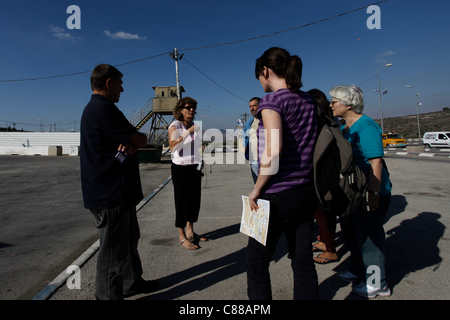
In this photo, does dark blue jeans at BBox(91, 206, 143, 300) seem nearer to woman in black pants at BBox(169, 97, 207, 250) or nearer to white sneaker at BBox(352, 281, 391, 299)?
woman in black pants at BBox(169, 97, 207, 250)

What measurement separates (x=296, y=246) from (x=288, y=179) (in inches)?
18.4

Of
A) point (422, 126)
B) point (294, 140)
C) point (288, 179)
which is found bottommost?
point (288, 179)

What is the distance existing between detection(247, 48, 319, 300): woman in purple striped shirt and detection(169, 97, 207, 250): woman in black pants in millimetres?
1926

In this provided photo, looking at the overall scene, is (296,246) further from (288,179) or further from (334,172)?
(334,172)

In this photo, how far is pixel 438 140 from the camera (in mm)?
26234

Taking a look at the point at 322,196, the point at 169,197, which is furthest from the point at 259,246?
the point at 169,197

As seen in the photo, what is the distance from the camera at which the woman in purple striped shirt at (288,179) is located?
1749 millimetres

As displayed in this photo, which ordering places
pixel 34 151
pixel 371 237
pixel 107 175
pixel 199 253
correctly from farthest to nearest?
pixel 34 151
pixel 199 253
pixel 371 237
pixel 107 175

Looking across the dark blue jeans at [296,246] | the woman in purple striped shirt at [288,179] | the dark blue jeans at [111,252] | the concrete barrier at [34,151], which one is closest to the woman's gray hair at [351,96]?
the woman in purple striped shirt at [288,179]

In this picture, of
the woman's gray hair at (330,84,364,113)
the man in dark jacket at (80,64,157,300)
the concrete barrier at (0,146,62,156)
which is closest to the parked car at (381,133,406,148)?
the woman's gray hair at (330,84,364,113)

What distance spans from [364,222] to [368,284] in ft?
1.85

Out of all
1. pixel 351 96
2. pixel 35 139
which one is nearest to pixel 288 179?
pixel 351 96

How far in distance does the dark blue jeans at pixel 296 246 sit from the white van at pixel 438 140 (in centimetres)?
3140
